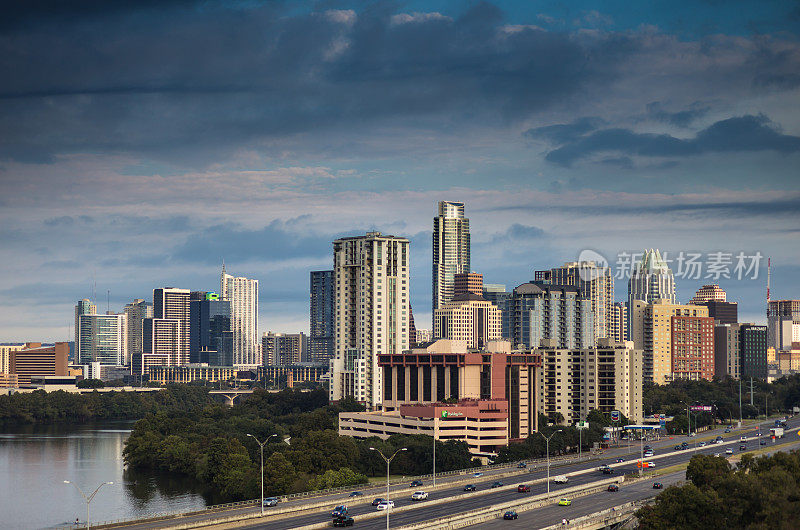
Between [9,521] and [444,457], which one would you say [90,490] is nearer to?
[9,521]

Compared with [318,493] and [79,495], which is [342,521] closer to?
[318,493]

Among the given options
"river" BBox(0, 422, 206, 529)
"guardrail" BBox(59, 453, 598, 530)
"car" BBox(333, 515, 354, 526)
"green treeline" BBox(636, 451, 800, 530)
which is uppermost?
"green treeline" BBox(636, 451, 800, 530)

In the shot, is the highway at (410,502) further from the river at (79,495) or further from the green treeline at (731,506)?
the river at (79,495)

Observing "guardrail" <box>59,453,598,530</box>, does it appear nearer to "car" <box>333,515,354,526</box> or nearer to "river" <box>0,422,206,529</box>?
"river" <box>0,422,206,529</box>

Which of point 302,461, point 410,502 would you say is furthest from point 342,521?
point 302,461

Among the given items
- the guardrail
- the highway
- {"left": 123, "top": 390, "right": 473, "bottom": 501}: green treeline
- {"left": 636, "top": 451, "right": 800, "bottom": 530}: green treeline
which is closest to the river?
{"left": 123, "top": 390, "right": 473, "bottom": 501}: green treeline

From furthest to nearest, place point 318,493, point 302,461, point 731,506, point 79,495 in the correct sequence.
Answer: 1. point 79,495
2. point 302,461
3. point 318,493
4. point 731,506

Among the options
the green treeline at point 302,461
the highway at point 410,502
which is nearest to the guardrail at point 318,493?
the highway at point 410,502

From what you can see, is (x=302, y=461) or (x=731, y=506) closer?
(x=731, y=506)

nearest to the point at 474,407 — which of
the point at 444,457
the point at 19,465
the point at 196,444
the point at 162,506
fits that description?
the point at 444,457

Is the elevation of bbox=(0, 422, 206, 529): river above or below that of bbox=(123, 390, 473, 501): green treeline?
below

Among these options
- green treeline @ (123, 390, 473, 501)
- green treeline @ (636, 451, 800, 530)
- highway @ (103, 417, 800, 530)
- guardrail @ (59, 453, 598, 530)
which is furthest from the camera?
green treeline @ (123, 390, 473, 501)
